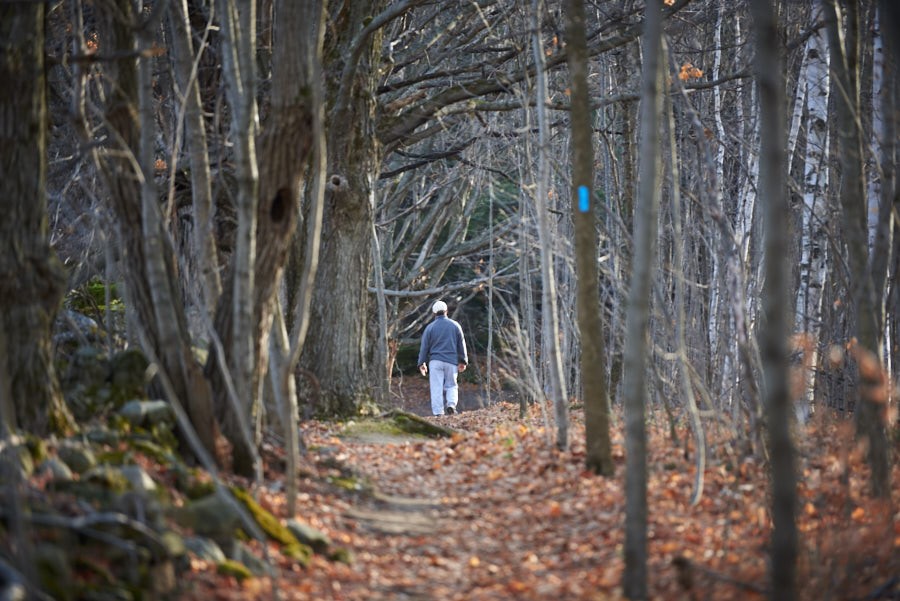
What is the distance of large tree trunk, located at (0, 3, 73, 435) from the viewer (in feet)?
18.3

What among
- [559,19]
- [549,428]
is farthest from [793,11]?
[549,428]

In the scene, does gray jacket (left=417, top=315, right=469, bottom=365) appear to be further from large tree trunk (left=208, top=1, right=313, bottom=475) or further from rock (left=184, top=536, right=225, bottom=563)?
rock (left=184, top=536, right=225, bottom=563)

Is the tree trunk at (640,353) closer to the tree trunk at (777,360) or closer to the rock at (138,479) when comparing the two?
the tree trunk at (777,360)

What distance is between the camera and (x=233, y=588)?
15.6ft

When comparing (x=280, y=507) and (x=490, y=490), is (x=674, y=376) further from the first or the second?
(x=280, y=507)

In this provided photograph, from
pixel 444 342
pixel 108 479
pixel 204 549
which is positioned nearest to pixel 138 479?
pixel 108 479

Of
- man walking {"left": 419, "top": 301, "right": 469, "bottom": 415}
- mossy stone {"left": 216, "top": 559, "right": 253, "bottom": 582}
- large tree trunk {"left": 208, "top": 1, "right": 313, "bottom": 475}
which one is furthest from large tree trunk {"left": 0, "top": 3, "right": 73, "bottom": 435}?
man walking {"left": 419, "top": 301, "right": 469, "bottom": 415}

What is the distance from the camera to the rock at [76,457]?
5230 mm

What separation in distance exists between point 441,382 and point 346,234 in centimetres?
597

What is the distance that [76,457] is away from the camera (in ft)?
17.3

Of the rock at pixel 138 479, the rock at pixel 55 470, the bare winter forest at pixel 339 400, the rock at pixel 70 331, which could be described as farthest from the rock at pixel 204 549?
the rock at pixel 70 331

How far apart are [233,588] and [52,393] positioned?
185 centimetres

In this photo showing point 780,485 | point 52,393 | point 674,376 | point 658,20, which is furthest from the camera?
point 674,376

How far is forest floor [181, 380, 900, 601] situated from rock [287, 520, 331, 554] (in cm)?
19
